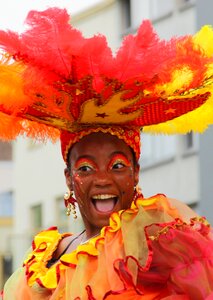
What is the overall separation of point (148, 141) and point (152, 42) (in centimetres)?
1244

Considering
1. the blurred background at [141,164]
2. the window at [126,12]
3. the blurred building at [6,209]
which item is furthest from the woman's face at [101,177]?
the blurred building at [6,209]

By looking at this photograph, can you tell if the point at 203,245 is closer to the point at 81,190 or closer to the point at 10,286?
the point at 81,190

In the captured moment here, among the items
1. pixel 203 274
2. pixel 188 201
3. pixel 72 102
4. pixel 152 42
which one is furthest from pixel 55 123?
pixel 188 201

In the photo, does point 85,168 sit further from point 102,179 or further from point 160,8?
point 160,8

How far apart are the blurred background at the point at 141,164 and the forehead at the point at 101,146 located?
7951 millimetres

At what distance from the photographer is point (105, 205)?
5.68 metres

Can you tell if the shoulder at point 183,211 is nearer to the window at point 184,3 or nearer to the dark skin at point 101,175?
the dark skin at point 101,175

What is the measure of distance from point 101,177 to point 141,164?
40.6 feet

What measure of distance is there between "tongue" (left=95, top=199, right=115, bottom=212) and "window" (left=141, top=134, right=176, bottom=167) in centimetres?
1201

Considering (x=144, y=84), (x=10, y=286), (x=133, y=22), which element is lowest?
(x=10, y=286)

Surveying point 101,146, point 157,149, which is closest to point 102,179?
point 101,146

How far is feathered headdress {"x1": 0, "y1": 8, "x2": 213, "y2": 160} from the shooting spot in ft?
17.9

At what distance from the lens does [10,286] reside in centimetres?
604

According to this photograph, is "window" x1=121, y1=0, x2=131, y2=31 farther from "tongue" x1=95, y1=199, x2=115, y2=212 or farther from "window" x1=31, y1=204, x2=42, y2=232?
"tongue" x1=95, y1=199, x2=115, y2=212
